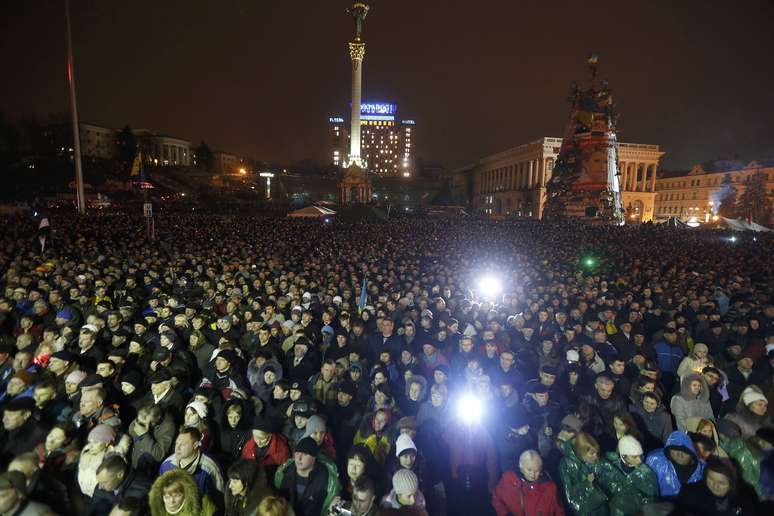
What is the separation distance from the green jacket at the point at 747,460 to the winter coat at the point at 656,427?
0.73 metres

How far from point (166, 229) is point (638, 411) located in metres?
22.8

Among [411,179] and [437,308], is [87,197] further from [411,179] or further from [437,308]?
[411,179]

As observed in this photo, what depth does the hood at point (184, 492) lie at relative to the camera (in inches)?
118

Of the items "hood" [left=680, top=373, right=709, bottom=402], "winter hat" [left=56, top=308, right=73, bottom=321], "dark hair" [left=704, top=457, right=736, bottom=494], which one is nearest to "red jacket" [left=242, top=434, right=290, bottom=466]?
"dark hair" [left=704, top=457, right=736, bottom=494]

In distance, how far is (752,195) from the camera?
2285 inches

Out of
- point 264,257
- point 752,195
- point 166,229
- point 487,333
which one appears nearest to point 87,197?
point 166,229

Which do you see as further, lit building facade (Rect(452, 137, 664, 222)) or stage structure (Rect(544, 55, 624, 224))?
lit building facade (Rect(452, 137, 664, 222))

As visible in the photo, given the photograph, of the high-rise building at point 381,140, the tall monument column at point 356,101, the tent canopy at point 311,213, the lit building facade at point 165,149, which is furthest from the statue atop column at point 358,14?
the high-rise building at point 381,140

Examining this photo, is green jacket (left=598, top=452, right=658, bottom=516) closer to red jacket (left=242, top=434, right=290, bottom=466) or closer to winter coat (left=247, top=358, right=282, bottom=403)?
red jacket (left=242, top=434, right=290, bottom=466)

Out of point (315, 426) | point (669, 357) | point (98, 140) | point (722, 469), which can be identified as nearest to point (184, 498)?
point (315, 426)

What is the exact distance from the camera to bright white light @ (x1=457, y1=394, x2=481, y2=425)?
4684 mm

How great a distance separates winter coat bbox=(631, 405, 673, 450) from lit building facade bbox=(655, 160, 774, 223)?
75481 millimetres

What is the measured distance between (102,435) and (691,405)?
596 cm

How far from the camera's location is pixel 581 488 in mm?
3580
